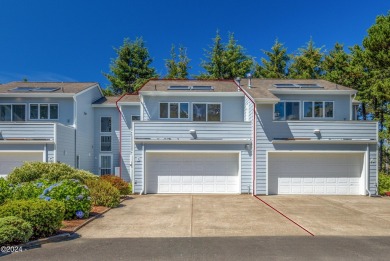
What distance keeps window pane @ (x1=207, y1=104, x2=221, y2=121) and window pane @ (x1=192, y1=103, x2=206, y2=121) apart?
297mm

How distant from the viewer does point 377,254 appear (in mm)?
7023

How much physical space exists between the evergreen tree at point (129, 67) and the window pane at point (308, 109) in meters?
22.9

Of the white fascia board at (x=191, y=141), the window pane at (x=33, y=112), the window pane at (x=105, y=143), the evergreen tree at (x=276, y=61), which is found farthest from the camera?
the evergreen tree at (x=276, y=61)

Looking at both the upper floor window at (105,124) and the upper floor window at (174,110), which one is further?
the upper floor window at (105,124)

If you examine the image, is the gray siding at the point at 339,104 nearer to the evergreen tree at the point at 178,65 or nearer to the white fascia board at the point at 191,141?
the white fascia board at the point at 191,141

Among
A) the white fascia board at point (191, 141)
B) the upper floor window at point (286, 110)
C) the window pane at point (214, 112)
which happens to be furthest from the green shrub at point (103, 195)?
the upper floor window at point (286, 110)

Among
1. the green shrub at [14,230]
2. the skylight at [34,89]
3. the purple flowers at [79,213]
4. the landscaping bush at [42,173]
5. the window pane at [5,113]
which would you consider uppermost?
the skylight at [34,89]

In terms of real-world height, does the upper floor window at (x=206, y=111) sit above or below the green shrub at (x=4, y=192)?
above

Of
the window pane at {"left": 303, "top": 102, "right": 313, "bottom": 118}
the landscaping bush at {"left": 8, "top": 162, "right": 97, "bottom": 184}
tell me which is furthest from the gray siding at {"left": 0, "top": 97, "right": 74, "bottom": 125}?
the window pane at {"left": 303, "top": 102, "right": 313, "bottom": 118}

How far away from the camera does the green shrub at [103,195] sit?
42.5 ft

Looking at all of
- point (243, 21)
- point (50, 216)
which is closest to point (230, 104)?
point (50, 216)

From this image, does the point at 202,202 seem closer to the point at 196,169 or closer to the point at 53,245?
the point at 196,169

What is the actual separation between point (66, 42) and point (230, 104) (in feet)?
74.0

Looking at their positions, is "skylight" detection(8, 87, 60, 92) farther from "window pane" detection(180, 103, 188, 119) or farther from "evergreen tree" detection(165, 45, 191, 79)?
"evergreen tree" detection(165, 45, 191, 79)
